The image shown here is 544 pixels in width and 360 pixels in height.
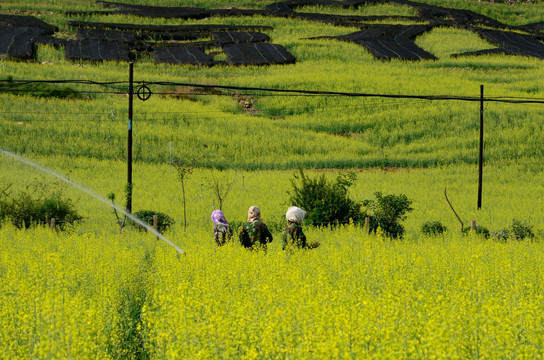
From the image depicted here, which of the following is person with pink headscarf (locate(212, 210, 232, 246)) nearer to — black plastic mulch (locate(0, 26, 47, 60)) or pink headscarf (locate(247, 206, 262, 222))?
pink headscarf (locate(247, 206, 262, 222))

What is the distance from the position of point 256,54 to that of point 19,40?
18.8 m

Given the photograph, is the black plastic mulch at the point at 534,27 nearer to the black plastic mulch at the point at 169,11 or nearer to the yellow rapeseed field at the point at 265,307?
the black plastic mulch at the point at 169,11

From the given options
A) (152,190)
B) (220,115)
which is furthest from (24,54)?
(152,190)

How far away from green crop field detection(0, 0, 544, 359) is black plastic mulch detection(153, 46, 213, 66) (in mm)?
914

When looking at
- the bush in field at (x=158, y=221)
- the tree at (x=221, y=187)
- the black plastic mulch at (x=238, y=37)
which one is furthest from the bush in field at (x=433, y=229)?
the black plastic mulch at (x=238, y=37)

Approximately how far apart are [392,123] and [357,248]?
112ft

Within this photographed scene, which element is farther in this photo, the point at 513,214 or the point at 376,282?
the point at 513,214

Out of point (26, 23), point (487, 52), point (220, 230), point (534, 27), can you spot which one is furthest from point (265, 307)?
point (534, 27)

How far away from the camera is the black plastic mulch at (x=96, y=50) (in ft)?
207

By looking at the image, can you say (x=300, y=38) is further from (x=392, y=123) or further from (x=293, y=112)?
(x=392, y=123)

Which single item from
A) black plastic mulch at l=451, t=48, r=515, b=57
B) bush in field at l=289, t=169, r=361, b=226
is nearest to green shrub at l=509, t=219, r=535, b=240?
bush in field at l=289, t=169, r=361, b=226

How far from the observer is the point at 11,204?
2411cm

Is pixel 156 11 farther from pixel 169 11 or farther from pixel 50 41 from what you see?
pixel 50 41

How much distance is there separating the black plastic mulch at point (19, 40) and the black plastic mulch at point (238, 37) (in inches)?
590
